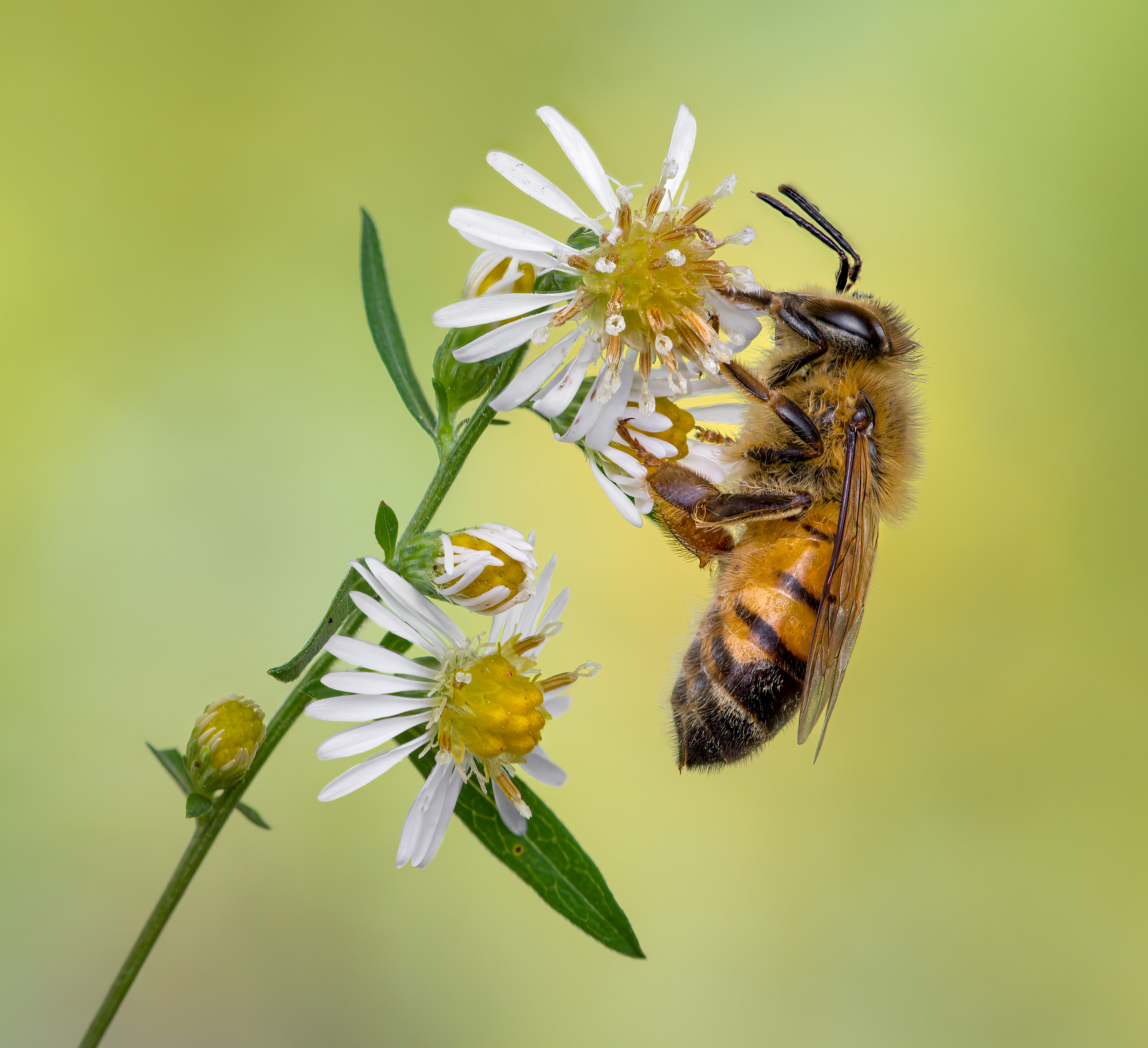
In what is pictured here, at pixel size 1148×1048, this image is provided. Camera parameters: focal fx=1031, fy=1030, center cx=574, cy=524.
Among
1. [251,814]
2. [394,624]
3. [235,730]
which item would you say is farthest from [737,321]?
[251,814]

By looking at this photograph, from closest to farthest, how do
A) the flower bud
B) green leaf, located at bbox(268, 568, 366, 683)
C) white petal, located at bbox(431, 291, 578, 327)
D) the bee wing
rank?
1. green leaf, located at bbox(268, 568, 366, 683)
2. white petal, located at bbox(431, 291, 578, 327)
3. the flower bud
4. the bee wing

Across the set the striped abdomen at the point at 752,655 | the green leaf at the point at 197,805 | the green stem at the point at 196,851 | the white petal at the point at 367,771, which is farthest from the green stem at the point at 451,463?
the striped abdomen at the point at 752,655

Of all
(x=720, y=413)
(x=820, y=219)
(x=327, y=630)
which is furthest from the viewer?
(x=720, y=413)

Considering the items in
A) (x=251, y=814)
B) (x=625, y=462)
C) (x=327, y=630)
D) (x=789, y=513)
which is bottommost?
(x=251, y=814)

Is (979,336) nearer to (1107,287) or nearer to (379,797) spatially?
(1107,287)

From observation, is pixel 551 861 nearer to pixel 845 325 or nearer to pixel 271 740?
pixel 271 740

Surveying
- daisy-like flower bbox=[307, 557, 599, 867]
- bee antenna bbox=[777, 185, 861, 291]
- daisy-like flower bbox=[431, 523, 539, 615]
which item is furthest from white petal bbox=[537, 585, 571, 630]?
bee antenna bbox=[777, 185, 861, 291]

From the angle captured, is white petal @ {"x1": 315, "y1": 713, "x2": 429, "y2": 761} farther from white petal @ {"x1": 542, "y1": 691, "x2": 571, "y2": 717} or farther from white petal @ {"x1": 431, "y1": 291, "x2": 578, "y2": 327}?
white petal @ {"x1": 431, "y1": 291, "x2": 578, "y2": 327}
